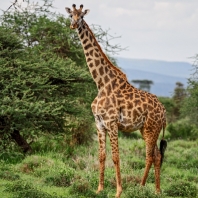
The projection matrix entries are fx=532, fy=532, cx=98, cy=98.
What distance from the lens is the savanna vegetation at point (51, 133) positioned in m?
10.6

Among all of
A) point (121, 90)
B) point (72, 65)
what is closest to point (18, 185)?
point (121, 90)

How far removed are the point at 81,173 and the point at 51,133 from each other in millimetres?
3335

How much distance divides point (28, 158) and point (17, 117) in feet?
3.41

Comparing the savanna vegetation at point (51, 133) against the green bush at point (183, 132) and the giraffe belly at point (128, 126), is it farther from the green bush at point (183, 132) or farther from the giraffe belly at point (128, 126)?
the green bush at point (183, 132)

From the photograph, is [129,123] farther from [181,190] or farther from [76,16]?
[76,16]

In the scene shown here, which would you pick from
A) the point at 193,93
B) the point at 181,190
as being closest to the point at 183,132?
the point at 193,93

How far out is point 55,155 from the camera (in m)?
14.1

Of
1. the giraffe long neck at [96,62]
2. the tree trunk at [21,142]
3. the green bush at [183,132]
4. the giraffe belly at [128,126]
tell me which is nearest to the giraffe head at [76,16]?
the giraffe long neck at [96,62]

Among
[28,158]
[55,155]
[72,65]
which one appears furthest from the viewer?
[72,65]

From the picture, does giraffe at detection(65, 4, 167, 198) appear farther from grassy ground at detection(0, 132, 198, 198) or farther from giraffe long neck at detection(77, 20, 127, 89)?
grassy ground at detection(0, 132, 198, 198)

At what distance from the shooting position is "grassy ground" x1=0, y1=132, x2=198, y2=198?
919cm

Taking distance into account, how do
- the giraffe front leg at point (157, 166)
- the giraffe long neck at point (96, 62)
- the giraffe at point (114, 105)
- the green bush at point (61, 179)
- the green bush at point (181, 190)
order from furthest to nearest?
the green bush at point (61, 179)
the green bush at point (181, 190)
the giraffe front leg at point (157, 166)
the giraffe long neck at point (96, 62)
the giraffe at point (114, 105)

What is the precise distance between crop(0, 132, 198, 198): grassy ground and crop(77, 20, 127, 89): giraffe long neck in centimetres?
194

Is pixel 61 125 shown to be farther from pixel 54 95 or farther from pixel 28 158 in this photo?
pixel 28 158
